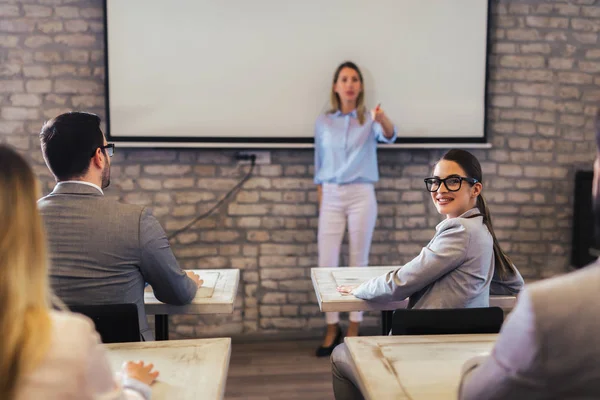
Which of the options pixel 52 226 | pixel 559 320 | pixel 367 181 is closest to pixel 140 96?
pixel 367 181

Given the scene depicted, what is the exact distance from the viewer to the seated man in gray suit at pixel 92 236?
1.71 m

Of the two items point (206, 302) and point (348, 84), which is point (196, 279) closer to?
point (206, 302)

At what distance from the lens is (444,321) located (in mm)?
1614

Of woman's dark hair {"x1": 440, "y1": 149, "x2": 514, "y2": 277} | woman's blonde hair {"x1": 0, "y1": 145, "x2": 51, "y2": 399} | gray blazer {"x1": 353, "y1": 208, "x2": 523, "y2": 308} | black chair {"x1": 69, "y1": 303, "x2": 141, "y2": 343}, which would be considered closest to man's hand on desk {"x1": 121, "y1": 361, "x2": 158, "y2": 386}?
black chair {"x1": 69, "y1": 303, "x2": 141, "y2": 343}

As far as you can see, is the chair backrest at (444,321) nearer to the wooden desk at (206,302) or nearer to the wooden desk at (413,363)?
the wooden desk at (413,363)

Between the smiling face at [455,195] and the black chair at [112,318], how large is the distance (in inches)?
45.5

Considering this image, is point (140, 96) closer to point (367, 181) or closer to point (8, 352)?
point (367, 181)

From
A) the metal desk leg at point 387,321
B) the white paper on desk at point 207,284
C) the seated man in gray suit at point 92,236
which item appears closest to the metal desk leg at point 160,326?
the white paper on desk at point 207,284

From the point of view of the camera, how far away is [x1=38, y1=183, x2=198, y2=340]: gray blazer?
1.71m

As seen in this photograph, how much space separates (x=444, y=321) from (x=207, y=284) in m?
0.97

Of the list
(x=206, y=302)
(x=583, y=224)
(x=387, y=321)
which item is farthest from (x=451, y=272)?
(x=583, y=224)

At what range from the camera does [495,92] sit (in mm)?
3988

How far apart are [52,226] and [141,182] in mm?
2165

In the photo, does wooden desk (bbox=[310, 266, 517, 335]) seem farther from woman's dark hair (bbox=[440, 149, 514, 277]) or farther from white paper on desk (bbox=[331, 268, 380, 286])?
woman's dark hair (bbox=[440, 149, 514, 277])
